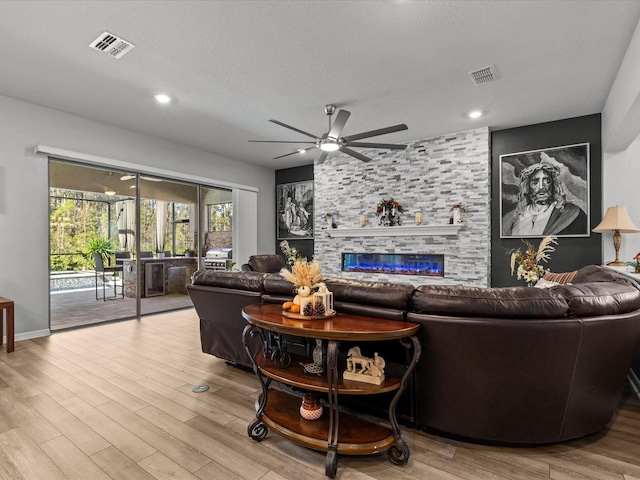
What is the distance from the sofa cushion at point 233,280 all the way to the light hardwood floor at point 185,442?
0.81 meters

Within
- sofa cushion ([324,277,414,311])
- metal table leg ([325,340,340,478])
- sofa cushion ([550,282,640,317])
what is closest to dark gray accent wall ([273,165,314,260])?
sofa cushion ([324,277,414,311])

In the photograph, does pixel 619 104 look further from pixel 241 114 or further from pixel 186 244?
pixel 186 244

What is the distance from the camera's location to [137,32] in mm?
2846

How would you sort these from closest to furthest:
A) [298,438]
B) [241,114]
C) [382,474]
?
1. [382,474]
2. [298,438]
3. [241,114]

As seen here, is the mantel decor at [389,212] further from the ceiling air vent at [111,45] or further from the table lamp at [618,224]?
the ceiling air vent at [111,45]

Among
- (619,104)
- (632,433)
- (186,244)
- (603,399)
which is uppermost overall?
(619,104)

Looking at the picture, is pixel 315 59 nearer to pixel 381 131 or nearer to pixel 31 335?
pixel 381 131

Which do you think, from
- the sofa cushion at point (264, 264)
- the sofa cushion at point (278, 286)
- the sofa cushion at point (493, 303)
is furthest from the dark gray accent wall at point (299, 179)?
the sofa cushion at point (493, 303)

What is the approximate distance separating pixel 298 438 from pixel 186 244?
5197 millimetres

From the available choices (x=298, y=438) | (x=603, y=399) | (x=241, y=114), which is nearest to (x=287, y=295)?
(x=298, y=438)

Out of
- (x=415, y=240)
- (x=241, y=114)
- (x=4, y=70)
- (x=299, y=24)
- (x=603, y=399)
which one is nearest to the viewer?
(x=603, y=399)

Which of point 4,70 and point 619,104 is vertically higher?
point 4,70

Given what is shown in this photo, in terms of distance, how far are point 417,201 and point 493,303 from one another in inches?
174

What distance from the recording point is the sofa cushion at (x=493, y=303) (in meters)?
1.73
